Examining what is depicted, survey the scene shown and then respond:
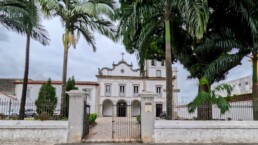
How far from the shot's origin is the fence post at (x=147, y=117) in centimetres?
1248

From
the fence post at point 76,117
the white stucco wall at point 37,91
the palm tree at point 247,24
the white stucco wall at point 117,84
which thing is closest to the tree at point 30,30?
the fence post at point 76,117

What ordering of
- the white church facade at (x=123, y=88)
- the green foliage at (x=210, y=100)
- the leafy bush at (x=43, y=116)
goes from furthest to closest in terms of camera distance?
the white church facade at (x=123, y=88) < the green foliage at (x=210, y=100) < the leafy bush at (x=43, y=116)

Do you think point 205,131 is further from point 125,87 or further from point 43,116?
point 125,87

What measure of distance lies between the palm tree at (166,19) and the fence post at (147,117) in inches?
40.2

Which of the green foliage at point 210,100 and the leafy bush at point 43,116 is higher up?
the green foliage at point 210,100

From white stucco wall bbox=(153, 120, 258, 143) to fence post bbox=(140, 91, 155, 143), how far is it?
24 centimetres

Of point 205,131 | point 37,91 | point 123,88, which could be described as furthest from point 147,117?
point 37,91

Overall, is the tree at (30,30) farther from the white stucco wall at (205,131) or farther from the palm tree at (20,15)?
the white stucco wall at (205,131)

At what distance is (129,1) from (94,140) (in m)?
10.4

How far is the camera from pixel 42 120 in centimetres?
1241

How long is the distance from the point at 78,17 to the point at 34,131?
A: 259 inches

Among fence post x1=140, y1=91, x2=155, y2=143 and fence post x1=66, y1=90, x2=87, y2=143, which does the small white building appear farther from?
fence post x1=140, y1=91, x2=155, y2=143

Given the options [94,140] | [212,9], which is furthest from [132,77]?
[94,140]

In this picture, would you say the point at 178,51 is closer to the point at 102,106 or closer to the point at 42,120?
the point at 42,120
